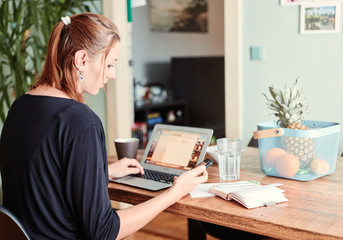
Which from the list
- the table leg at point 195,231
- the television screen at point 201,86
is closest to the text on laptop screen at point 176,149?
the table leg at point 195,231

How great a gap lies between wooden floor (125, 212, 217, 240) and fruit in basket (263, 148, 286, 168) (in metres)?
1.46

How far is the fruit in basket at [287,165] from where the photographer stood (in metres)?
1.72

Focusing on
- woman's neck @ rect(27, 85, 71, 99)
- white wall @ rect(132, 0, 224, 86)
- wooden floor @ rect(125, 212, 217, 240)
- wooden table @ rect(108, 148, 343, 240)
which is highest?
white wall @ rect(132, 0, 224, 86)

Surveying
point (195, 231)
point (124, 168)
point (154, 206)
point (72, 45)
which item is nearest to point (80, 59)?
point (72, 45)

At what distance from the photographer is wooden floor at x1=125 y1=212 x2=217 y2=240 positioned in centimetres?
316

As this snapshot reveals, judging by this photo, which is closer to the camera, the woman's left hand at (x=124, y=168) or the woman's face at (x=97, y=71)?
the woman's face at (x=97, y=71)

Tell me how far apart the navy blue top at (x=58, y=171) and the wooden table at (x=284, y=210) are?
0.29 m

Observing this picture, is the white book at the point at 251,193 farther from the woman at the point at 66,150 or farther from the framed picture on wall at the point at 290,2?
the framed picture on wall at the point at 290,2

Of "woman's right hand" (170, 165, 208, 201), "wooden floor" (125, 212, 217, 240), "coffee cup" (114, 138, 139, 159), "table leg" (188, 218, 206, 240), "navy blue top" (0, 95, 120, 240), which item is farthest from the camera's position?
"wooden floor" (125, 212, 217, 240)

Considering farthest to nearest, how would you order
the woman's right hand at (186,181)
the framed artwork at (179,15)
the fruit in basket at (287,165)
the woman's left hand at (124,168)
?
the framed artwork at (179,15) < the woman's left hand at (124,168) < the fruit in basket at (287,165) < the woman's right hand at (186,181)

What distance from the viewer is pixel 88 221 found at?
1.28 meters

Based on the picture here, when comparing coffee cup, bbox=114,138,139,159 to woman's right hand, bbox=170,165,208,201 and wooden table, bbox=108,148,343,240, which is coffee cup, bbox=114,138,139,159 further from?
woman's right hand, bbox=170,165,208,201

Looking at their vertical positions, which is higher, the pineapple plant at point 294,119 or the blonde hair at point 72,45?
the blonde hair at point 72,45

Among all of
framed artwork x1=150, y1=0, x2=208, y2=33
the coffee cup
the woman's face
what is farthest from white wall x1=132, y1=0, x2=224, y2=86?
the woman's face
